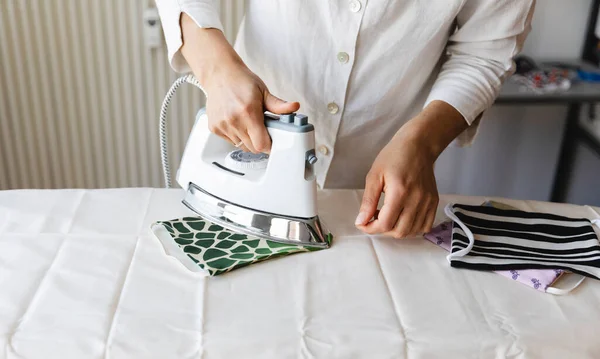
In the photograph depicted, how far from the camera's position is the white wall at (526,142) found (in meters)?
2.02

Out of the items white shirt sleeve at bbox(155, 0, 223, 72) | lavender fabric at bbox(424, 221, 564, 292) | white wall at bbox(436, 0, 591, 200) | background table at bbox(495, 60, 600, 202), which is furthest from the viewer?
white wall at bbox(436, 0, 591, 200)

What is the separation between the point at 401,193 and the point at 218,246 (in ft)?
0.91

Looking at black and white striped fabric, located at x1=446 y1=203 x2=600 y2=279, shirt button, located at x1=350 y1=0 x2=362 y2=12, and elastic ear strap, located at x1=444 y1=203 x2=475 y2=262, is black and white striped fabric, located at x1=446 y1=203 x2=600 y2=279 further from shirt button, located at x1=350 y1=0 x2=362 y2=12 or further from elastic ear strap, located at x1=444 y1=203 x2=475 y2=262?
shirt button, located at x1=350 y1=0 x2=362 y2=12

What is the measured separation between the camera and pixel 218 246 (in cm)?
90

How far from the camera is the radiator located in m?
1.75

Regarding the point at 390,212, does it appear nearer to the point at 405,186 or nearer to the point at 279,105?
the point at 405,186

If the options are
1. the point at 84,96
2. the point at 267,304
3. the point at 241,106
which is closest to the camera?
the point at 267,304

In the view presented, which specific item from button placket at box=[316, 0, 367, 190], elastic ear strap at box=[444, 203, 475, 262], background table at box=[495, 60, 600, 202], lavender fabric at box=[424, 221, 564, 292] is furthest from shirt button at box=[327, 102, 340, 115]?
background table at box=[495, 60, 600, 202]

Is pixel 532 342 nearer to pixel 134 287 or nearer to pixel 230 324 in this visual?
pixel 230 324

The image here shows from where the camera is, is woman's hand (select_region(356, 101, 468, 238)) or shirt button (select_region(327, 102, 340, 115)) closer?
woman's hand (select_region(356, 101, 468, 238))

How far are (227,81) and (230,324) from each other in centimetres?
36

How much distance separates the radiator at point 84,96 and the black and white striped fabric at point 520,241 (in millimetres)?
1082

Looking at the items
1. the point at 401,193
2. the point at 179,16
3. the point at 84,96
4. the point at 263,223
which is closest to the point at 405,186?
the point at 401,193

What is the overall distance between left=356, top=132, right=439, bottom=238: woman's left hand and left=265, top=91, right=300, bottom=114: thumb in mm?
168
